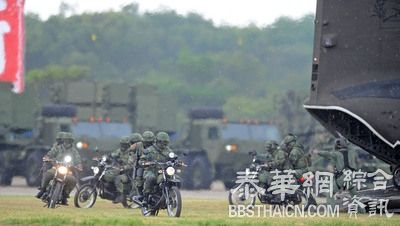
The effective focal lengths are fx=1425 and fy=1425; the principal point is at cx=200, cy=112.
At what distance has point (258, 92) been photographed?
54.9 metres

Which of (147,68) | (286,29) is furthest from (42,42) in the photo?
(286,29)

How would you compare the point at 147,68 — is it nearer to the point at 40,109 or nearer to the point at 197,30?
the point at 197,30

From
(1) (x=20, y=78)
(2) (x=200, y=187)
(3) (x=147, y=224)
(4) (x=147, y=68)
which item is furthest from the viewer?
(4) (x=147, y=68)

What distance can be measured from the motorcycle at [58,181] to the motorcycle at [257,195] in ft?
11.1

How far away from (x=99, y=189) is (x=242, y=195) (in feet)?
9.93

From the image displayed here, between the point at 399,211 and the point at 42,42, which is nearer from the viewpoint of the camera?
the point at 399,211

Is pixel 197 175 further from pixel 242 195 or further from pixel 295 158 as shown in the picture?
pixel 295 158

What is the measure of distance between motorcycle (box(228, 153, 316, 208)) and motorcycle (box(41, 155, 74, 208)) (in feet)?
11.1

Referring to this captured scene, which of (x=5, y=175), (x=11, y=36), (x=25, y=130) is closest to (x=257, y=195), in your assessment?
(x=11, y=36)

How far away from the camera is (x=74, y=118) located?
43.5 metres

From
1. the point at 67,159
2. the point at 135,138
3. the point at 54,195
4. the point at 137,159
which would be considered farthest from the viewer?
the point at 135,138

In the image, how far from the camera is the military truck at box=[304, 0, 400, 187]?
2381 centimetres

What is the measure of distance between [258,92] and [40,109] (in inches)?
490

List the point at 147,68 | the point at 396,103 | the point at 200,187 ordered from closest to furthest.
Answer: the point at 396,103 < the point at 200,187 < the point at 147,68
